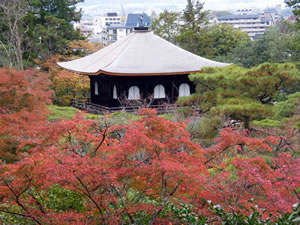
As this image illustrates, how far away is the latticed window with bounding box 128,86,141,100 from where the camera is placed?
19.9 meters

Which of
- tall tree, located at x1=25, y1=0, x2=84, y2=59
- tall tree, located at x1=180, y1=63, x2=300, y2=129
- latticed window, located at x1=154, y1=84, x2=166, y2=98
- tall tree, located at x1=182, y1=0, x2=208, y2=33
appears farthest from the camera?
tall tree, located at x1=182, y1=0, x2=208, y2=33

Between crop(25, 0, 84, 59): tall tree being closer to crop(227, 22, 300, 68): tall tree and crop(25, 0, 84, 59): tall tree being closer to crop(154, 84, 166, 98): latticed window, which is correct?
crop(154, 84, 166, 98): latticed window

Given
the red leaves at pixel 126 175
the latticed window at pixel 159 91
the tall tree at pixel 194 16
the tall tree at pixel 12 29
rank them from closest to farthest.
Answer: the red leaves at pixel 126 175
the latticed window at pixel 159 91
the tall tree at pixel 12 29
the tall tree at pixel 194 16

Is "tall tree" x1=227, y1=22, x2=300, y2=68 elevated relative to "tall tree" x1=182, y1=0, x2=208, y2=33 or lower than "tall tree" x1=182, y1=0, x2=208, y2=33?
lower

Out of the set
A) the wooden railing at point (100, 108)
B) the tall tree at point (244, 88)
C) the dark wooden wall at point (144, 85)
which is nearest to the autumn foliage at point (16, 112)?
the tall tree at point (244, 88)

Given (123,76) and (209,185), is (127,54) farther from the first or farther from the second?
(209,185)

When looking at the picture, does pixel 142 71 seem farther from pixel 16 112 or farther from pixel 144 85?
pixel 16 112

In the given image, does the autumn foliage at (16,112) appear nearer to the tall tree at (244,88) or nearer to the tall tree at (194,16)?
the tall tree at (244,88)

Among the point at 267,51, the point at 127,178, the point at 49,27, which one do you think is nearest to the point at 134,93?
the point at 49,27

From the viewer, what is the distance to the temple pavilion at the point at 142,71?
19.5 m

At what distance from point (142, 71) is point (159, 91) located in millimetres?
1841

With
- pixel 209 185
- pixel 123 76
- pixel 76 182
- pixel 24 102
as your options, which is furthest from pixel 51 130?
pixel 123 76

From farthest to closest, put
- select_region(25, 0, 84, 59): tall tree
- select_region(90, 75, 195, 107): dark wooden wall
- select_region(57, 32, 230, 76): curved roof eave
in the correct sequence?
select_region(25, 0, 84, 59): tall tree → select_region(90, 75, 195, 107): dark wooden wall → select_region(57, 32, 230, 76): curved roof eave

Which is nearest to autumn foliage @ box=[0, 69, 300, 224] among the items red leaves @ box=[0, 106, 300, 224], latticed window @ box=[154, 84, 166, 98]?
red leaves @ box=[0, 106, 300, 224]
